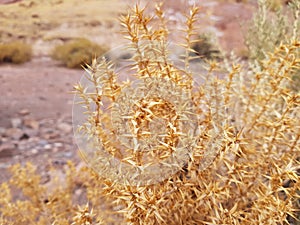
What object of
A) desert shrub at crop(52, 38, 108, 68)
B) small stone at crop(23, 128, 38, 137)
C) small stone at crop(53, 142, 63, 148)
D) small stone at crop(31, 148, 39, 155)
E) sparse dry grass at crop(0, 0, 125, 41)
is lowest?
small stone at crop(53, 142, 63, 148)

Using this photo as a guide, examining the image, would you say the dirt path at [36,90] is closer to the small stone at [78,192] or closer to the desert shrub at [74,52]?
the desert shrub at [74,52]

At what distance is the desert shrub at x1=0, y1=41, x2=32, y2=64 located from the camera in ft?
11.7

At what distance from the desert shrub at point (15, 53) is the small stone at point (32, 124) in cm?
98

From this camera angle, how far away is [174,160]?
828mm

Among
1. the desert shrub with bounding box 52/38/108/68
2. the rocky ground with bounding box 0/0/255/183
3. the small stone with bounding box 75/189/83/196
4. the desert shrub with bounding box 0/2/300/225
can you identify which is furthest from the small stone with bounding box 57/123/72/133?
the desert shrub with bounding box 0/2/300/225

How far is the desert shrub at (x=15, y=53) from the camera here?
356cm

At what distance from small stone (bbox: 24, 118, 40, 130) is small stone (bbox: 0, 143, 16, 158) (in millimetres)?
257

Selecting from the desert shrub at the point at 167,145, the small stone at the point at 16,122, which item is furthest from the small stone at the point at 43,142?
the desert shrub at the point at 167,145

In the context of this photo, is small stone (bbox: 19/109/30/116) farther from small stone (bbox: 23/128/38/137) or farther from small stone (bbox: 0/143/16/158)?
small stone (bbox: 0/143/16/158)

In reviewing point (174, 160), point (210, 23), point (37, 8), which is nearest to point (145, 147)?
point (174, 160)

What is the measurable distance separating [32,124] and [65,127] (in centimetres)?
23

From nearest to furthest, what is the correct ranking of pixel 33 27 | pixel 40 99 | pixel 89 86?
pixel 89 86
pixel 40 99
pixel 33 27

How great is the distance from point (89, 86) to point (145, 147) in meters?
0.21

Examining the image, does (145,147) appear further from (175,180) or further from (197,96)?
(197,96)
